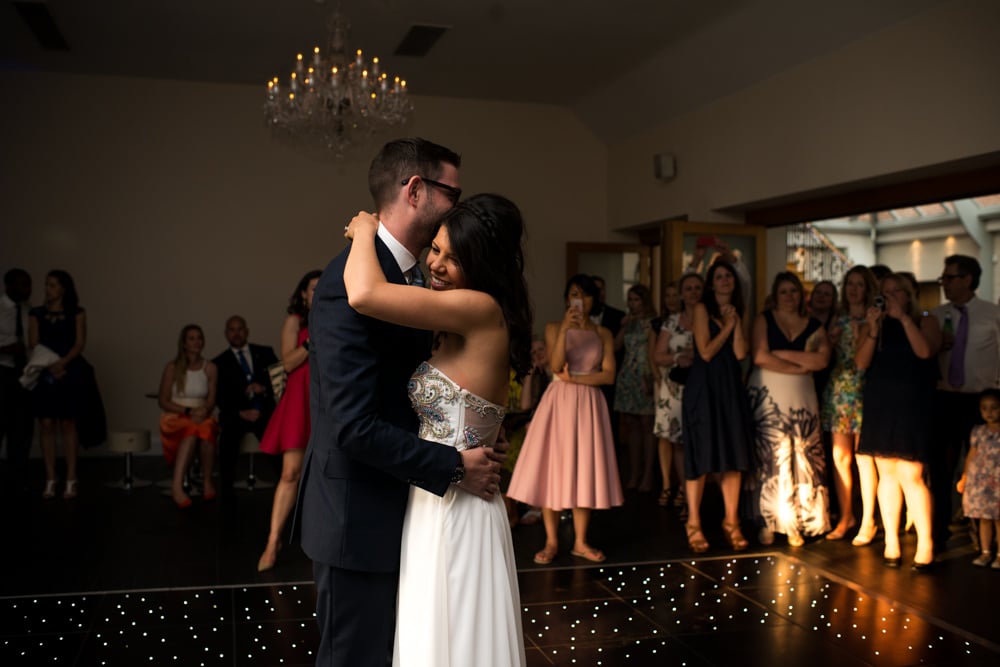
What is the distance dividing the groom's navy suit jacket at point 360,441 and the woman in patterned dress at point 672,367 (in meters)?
4.25

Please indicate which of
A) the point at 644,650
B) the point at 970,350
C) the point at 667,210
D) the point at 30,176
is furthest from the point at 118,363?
the point at 970,350

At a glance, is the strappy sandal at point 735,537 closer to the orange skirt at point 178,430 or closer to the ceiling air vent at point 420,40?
the orange skirt at point 178,430

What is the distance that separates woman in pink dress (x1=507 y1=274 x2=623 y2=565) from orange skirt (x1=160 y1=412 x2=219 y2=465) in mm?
2615

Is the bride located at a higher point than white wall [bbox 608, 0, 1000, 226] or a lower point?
lower

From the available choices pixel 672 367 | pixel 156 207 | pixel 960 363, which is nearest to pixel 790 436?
pixel 672 367

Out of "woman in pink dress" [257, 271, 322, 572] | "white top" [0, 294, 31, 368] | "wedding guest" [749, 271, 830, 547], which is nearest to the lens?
"woman in pink dress" [257, 271, 322, 572]

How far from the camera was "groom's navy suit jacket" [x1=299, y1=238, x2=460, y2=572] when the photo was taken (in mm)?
1790

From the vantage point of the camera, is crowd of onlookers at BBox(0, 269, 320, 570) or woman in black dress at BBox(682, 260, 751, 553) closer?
woman in black dress at BBox(682, 260, 751, 553)

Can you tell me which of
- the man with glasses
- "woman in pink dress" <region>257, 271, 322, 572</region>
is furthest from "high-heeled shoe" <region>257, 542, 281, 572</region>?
the man with glasses

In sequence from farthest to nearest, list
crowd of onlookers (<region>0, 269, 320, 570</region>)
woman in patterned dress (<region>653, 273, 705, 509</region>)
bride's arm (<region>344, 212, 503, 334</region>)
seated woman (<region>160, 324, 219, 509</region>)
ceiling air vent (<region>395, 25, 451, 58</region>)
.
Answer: ceiling air vent (<region>395, 25, 451, 58</region>) < crowd of onlookers (<region>0, 269, 320, 570</region>) < seated woman (<region>160, 324, 219, 509</region>) < woman in patterned dress (<region>653, 273, 705, 509</region>) < bride's arm (<region>344, 212, 503, 334</region>)

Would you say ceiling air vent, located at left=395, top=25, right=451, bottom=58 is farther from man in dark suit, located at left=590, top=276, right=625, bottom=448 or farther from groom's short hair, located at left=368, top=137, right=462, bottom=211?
groom's short hair, located at left=368, top=137, right=462, bottom=211

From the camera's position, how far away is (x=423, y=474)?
1.83m

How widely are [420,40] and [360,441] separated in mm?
6512

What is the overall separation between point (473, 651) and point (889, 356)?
3.85 m
